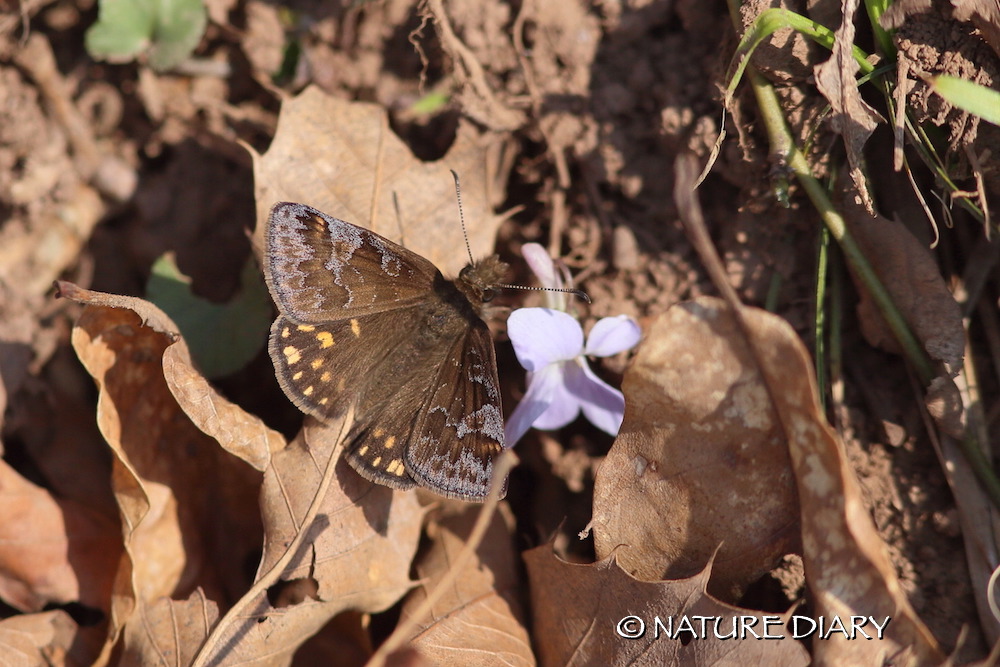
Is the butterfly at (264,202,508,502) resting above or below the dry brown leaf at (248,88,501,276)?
below

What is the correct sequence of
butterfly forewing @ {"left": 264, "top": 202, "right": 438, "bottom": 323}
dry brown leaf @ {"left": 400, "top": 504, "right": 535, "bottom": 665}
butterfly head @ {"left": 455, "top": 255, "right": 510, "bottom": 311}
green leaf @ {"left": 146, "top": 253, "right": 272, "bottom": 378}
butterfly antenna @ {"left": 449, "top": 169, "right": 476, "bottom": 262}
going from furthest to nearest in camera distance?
green leaf @ {"left": 146, "top": 253, "right": 272, "bottom": 378}
butterfly antenna @ {"left": 449, "top": 169, "right": 476, "bottom": 262}
butterfly head @ {"left": 455, "top": 255, "right": 510, "bottom": 311}
butterfly forewing @ {"left": 264, "top": 202, "right": 438, "bottom": 323}
dry brown leaf @ {"left": 400, "top": 504, "right": 535, "bottom": 665}

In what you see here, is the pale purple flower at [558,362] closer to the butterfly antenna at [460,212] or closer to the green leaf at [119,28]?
the butterfly antenna at [460,212]

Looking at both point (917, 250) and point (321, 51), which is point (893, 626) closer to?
point (917, 250)

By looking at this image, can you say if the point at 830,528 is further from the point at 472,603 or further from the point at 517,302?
the point at 517,302

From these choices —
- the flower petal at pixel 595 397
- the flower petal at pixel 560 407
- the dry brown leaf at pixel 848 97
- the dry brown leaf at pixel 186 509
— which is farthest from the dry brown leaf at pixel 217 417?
the dry brown leaf at pixel 848 97

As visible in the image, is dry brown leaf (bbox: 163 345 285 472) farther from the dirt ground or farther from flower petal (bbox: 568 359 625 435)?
flower petal (bbox: 568 359 625 435)

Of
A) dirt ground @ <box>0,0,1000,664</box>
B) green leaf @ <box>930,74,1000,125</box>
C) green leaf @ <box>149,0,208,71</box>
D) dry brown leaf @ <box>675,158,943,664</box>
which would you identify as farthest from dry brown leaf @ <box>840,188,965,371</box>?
green leaf @ <box>149,0,208,71</box>
